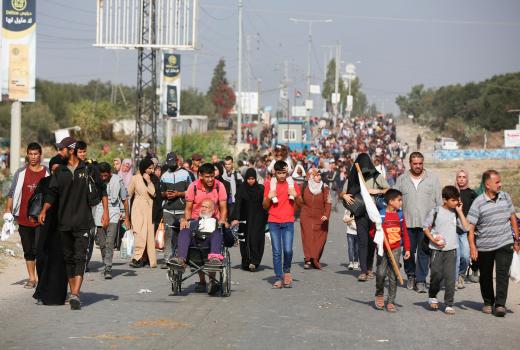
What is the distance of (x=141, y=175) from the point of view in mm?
16391

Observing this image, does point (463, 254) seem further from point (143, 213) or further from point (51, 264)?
point (51, 264)

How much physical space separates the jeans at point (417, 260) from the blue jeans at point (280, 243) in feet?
5.37

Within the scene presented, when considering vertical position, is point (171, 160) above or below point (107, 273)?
above

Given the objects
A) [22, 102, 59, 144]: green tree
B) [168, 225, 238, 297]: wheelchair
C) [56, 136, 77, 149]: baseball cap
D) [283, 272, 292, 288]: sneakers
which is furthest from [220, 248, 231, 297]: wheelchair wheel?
[22, 102, 59, 144]: green tree

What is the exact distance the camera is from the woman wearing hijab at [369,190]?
572 inches

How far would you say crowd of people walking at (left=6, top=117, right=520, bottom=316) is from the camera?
11.5 metres

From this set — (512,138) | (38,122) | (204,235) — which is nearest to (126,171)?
(204,235)

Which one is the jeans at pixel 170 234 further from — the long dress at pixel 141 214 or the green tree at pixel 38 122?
the green tree at pixel 38 122

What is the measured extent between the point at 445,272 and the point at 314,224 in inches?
215

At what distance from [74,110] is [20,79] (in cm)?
5502

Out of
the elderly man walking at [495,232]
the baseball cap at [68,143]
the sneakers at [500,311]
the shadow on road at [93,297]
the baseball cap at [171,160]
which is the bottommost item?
the shadow on road at [93,297]

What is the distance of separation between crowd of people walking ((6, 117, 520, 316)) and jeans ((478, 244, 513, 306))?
1cm

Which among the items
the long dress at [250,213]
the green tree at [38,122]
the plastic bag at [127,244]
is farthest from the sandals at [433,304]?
the green tree at [38,122]

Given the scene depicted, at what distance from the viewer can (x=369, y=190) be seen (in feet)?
47.5
